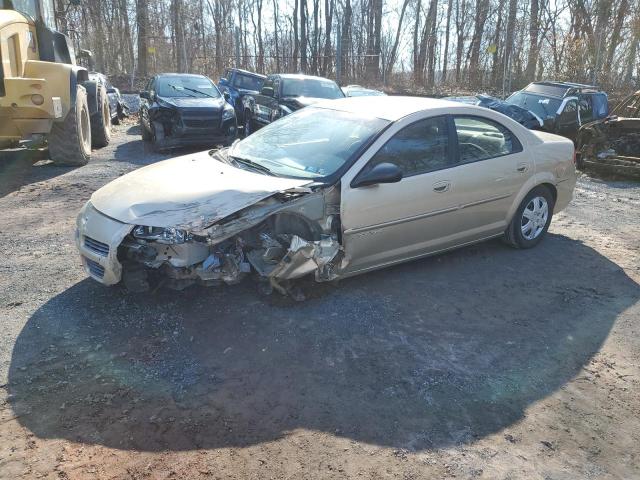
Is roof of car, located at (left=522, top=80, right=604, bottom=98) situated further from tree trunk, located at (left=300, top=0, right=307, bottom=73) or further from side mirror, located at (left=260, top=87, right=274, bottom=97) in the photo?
tree trunk, located at (left=300, top=0, right=307, bottom=73)

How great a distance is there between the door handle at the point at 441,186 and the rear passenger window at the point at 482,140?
1.08ft

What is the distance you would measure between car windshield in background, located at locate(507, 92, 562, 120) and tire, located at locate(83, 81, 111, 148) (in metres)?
10.5

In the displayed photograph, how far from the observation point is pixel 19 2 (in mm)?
8594

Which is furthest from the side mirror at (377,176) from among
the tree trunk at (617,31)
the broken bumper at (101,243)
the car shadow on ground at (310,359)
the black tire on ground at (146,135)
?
the tree trunk at (617,31)

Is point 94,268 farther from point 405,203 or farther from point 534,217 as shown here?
point 534,217

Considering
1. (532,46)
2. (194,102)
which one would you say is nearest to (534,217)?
(194,102)

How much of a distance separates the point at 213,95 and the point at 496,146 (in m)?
8.69

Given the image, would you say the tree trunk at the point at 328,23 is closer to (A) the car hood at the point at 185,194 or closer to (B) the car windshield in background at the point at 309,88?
(B) the car windshield in background at the point at 309,88

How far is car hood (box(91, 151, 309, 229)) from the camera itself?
144 inches

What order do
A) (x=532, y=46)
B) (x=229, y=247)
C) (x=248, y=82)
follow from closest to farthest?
1. (x=229, y=247)
2. (x=248, y=82)
3. (x=532, y=46)

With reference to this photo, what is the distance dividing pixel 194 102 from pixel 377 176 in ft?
27.9

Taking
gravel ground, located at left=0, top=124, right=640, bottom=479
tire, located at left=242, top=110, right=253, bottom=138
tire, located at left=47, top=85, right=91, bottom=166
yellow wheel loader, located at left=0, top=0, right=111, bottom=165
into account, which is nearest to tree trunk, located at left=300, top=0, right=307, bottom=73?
tire, located at left=242, top=110, right=253, bottom=138

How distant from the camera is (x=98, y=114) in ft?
37.8

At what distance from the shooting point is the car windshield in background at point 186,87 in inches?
477
